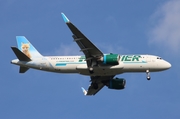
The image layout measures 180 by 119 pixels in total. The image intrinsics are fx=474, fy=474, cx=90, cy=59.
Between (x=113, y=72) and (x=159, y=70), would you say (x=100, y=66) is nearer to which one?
(x=113, y=72)

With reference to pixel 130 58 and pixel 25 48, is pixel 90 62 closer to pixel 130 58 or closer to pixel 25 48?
pixel 130 58

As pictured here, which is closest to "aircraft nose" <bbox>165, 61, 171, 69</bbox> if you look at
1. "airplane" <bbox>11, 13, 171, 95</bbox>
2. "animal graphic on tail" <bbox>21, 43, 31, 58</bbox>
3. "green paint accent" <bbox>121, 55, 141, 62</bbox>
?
"airplane" <bbox>11, 13, 171, 95</bbox>

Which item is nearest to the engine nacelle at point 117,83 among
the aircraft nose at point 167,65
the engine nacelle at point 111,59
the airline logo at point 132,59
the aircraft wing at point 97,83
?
the aircraft wing at point 97,83

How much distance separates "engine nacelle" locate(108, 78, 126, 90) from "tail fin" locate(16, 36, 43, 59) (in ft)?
49.7

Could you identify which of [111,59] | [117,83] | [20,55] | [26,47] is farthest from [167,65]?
[26,47]

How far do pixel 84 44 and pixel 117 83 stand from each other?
1458cm

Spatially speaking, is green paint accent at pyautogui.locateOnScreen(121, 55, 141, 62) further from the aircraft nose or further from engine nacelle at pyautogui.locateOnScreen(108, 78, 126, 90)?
engine nacelle at pyautogui.locateOnScreen(108, 78, 126, 90)

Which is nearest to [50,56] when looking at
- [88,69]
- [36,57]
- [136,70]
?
[36,57]

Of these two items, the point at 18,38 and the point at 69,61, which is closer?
the point at 69,61

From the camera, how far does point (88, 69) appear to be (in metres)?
83.6

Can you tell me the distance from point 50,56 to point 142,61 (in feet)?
56.4

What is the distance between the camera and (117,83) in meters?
91.2

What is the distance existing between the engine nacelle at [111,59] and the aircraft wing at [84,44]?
1.07 metres

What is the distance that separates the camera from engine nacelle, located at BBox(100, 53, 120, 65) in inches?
3214
